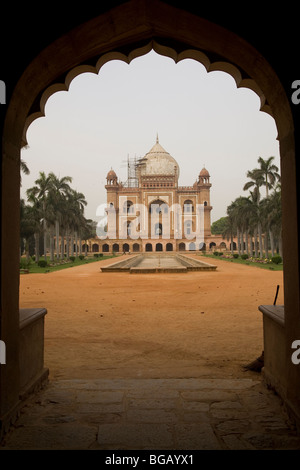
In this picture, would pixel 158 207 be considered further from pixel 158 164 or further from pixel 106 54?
pixel 106 54

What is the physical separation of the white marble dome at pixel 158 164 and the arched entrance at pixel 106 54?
201 ft

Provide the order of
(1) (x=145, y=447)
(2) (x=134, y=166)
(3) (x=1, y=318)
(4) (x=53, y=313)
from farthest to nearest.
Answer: (2) (x=134, y=166), (4) (x=53, y=313), (3) (x=1, y=318), (1) (x=145, y=447)

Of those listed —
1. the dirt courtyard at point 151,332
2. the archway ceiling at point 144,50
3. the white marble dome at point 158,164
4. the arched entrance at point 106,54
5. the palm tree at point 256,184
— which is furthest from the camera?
the white marble dome at point 158,164

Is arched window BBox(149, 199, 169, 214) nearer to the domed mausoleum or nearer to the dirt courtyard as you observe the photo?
the domed mausoleum

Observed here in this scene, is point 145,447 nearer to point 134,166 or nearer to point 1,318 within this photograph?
point 1,318

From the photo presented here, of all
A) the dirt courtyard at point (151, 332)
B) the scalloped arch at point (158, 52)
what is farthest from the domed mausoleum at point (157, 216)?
the scalloped arch at point (158, 52)

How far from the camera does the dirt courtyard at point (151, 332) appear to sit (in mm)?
4438

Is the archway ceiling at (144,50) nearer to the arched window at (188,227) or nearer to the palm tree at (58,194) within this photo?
the palm tree at (58,194)

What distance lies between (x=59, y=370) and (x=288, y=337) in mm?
2772

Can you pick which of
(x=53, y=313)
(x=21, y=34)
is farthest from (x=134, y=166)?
(x=21, y=34)

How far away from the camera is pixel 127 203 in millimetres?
63844

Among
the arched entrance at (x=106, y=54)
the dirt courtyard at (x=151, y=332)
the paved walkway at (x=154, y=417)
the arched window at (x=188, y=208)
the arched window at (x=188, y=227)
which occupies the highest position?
the arched window at (x=188, y=208)

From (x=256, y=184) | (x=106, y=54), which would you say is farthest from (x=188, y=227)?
(x=106, y=54)
